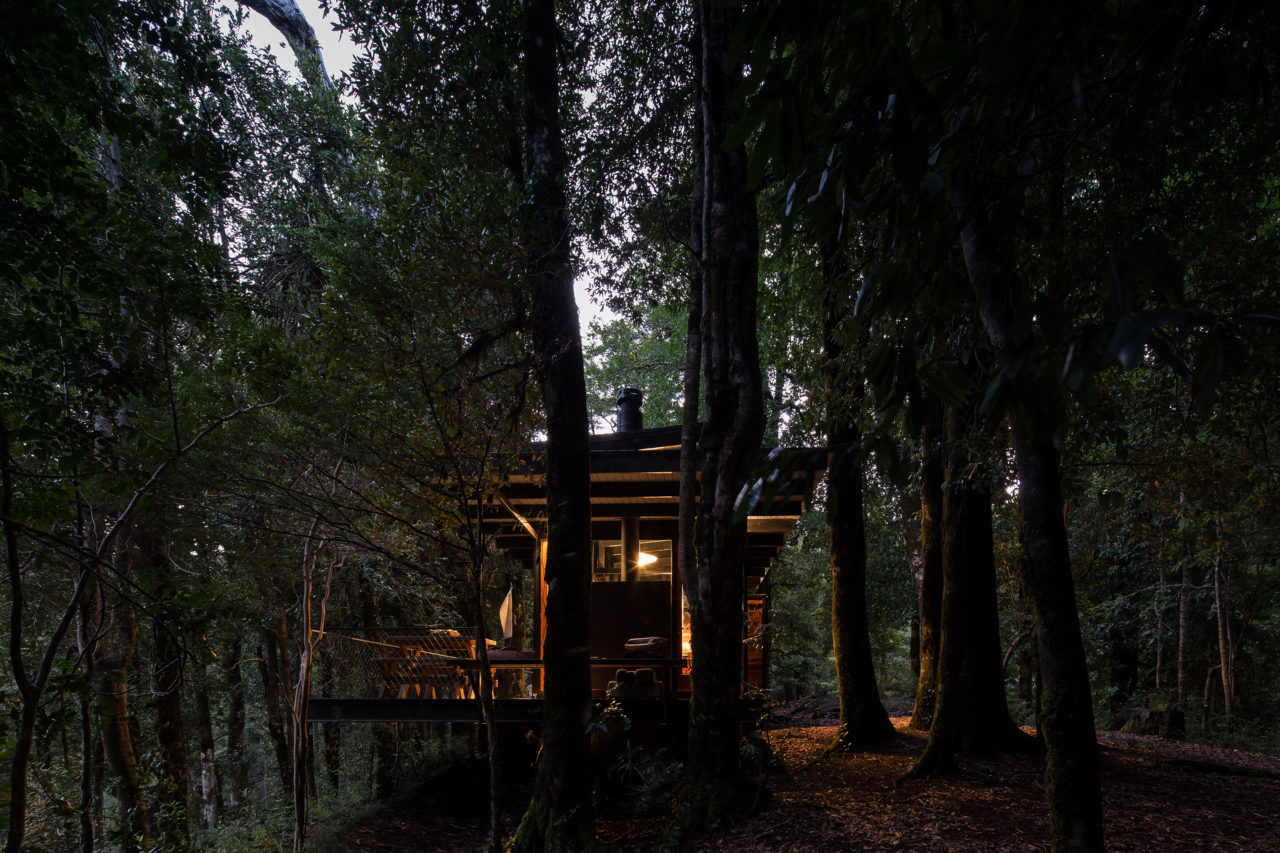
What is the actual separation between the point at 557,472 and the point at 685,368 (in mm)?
1952

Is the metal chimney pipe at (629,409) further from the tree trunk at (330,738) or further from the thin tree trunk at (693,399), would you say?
the tree trunk at (330,738)

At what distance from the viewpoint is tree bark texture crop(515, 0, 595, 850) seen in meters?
4.99

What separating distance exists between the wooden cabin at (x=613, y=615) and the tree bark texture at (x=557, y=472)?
906 mm

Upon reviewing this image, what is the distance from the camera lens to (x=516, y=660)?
718cm

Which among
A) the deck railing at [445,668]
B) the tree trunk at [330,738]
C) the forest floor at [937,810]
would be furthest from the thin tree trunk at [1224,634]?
the tree trunk at [330,738]

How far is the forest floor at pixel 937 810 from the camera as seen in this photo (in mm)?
4352

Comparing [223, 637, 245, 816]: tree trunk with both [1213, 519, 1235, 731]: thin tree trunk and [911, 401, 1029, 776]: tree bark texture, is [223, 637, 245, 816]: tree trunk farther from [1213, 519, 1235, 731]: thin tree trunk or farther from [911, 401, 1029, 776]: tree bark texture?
[1213, 519, 1235, 731]: thin tree trunk

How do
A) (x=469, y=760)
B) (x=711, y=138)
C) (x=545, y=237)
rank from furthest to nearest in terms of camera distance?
1. (x=469, y=760)
2. (x=545, y=237)
3. (x=711, y=138)

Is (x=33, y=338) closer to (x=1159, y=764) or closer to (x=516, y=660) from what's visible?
(x=516, y=660)

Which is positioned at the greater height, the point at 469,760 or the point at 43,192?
the point at 43,192

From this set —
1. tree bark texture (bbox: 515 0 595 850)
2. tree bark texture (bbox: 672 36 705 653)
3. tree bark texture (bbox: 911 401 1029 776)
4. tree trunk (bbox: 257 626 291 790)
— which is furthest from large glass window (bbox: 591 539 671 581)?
tree trunk (bbox: 257 626 291 790)

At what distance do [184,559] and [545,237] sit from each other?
7.98 meters

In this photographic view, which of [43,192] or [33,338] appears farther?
[33,338]

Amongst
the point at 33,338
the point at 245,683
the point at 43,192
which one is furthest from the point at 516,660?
the point at 245,683
